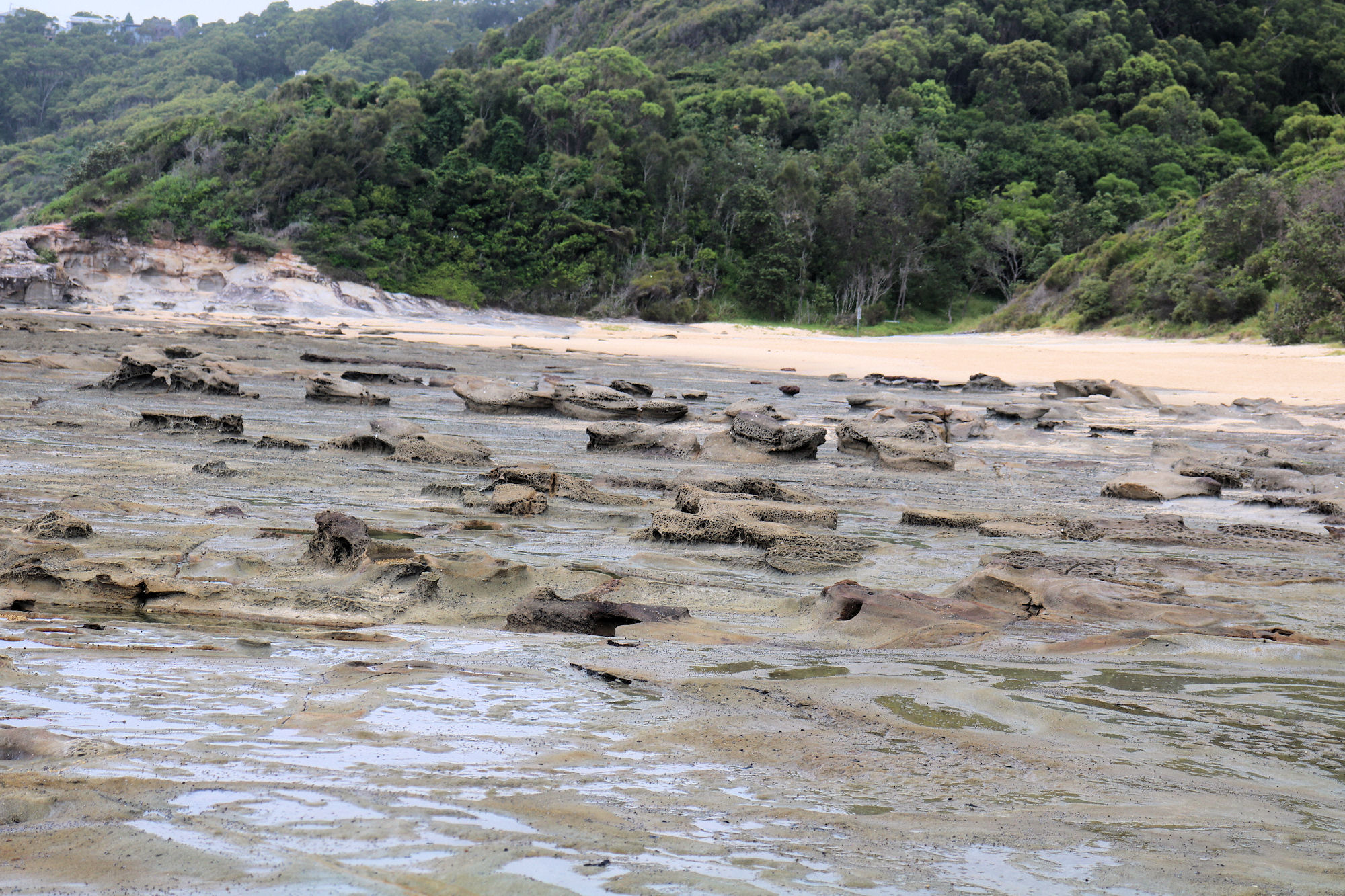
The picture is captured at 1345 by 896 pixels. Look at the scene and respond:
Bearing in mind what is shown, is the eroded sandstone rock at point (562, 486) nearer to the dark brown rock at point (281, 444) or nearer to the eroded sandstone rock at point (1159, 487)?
the dark brown rock at point (281, 444)

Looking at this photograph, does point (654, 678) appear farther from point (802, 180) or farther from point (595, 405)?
point (802, 180)

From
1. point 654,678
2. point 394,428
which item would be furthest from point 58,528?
point 394,428

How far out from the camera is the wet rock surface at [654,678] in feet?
5.17

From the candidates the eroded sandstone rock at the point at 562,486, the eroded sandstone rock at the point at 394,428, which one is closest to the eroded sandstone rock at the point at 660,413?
the eroded sandstone rock at the point at 394,428

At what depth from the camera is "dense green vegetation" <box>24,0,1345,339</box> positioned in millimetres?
39469

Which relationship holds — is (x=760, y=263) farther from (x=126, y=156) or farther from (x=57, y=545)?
(x=57, y=545)

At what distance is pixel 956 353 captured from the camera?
28.6 metres

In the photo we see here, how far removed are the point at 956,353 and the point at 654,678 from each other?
27410mm

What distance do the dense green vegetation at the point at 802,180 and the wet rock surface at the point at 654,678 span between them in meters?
24.9

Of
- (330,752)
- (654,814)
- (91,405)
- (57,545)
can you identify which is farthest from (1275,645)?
(91,405)

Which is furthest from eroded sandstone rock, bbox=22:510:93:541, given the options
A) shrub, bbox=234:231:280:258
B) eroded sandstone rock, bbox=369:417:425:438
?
shrub, bbox=234:231:280:258

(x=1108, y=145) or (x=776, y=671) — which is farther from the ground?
(x=1108, y=145)

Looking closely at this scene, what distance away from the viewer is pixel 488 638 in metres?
3.11

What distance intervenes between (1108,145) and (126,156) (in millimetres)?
62179
